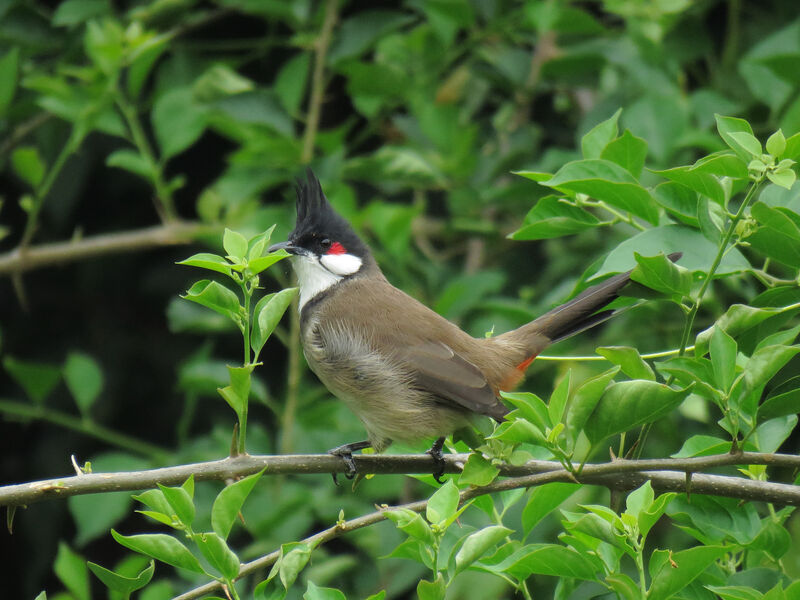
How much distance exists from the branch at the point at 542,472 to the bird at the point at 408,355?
0.66 m

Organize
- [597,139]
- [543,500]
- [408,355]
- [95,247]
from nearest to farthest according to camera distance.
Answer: [543,500]
[597,139]
[408,355]
[95,247]

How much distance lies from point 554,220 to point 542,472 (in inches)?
20.6

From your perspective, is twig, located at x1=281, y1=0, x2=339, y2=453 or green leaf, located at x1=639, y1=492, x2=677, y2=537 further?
twig, located at x1=281, y1=0, x2=339, y2=453

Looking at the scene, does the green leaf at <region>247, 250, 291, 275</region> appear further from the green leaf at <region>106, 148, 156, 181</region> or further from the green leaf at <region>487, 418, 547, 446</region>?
the green leaf at <region>106, 148, 156, 181</region>

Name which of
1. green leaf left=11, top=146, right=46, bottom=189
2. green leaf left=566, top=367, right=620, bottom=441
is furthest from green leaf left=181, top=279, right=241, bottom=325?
green leaf left=11, top=146, right=46, bottom=189

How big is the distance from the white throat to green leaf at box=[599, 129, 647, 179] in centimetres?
149

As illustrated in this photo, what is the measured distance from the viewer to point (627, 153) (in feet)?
6.61

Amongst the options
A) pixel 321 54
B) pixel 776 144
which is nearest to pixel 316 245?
pixel 321 54

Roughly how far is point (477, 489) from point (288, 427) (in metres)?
1.87

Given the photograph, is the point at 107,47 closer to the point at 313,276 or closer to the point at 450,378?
the point at 313,276

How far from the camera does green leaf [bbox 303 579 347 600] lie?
5.31 feet

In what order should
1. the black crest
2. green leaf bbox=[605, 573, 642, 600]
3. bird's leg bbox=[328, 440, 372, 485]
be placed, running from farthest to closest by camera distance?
1. the black crest
2. bird's leg bbox=[328, 440, 372, 485]
3. green leaf bbox=[605, 573, 642, 600]

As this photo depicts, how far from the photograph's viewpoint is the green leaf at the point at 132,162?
3551mm

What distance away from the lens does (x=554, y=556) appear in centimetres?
165
